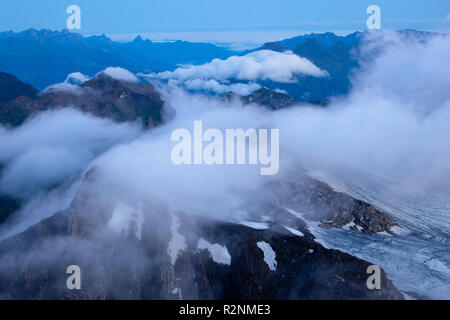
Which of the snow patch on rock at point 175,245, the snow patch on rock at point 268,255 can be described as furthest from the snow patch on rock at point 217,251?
the snow patch on rock at point 268,255

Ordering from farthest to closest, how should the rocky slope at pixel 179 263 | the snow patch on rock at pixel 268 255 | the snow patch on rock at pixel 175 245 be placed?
the snow patch on rock at pixel 175 245 < the snow patch on rock at pixel 268 255 < the rocky slope at pixel 179 263

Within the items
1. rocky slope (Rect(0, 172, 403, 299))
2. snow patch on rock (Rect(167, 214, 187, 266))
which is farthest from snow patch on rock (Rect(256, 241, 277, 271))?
snow patch on rock (Rect(167, 214, 187, 266))

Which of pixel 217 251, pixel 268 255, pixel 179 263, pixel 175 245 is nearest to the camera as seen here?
pixel 268 255

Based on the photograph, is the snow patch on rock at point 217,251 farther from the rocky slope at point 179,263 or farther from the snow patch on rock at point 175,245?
the snow patch on rock at point 175,245

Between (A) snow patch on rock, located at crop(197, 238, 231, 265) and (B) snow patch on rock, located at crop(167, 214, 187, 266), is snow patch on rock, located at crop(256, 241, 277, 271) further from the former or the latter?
(B) snow patch on rock, located at crop(167, 214, 187, 266)

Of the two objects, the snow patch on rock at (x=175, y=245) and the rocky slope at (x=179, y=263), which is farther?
the snow patch on rock at (x=175, y=245)

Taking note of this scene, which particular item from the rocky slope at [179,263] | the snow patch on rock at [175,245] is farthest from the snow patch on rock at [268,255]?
the snow patch on rock at [175,245]

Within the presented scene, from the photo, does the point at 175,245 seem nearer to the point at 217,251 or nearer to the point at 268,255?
the point at 217,251

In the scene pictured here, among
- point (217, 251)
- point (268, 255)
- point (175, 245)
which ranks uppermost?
point (175, 245)

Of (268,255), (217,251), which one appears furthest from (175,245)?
(268,255)

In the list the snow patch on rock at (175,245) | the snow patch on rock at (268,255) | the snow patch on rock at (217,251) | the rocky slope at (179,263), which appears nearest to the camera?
the rocky slope at (179,263)
